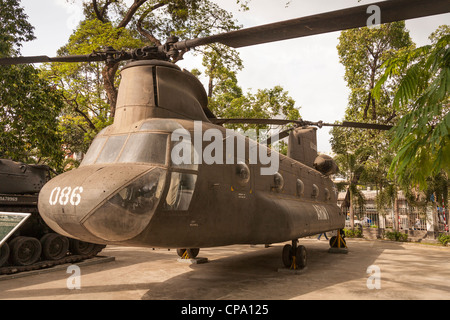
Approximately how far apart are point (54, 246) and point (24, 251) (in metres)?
1.03

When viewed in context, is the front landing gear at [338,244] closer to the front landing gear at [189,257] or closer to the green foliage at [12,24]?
the front landing gear at [189,257]

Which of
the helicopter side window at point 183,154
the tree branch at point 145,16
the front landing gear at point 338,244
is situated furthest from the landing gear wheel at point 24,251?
the tree branch at point 145,16

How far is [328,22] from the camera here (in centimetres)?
392

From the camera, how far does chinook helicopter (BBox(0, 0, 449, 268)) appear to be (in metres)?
4.68

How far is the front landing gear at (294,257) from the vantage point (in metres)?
8.93

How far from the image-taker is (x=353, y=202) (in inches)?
848

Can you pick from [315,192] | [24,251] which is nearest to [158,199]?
[24,251]

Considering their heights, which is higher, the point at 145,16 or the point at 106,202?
the point at 145,16

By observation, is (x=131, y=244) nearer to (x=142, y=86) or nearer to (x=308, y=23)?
(x=142, y=86)

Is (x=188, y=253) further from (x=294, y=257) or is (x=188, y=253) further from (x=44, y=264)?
(x=44, y=264)

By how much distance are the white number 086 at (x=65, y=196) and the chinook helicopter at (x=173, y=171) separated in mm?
17

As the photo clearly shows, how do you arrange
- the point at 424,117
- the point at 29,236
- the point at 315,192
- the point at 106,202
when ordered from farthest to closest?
the point at 315,192
the point at 29,236
the point at 106,202
the point at 424,117

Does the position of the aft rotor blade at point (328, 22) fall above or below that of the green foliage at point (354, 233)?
above
